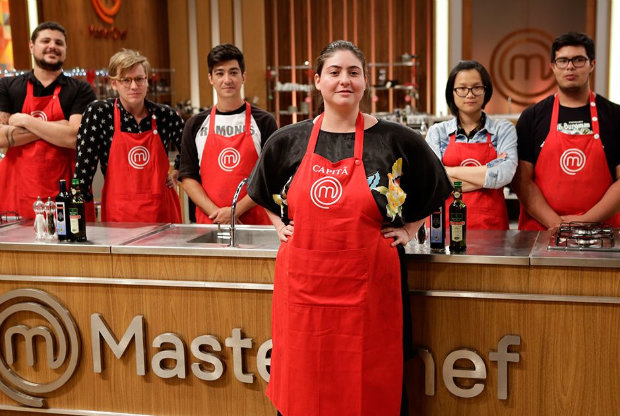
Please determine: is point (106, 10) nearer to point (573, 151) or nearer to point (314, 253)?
point (573, 151)

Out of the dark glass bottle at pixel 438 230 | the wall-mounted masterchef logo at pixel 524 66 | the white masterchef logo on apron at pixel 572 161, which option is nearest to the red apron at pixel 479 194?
the white masterchef logo on apron at pixel 572 161

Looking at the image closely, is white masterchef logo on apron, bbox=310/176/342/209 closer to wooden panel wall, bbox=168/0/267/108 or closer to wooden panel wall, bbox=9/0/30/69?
wooden panel wall, bbox=9/0/30/69

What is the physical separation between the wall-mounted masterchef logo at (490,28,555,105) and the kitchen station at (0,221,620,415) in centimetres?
931

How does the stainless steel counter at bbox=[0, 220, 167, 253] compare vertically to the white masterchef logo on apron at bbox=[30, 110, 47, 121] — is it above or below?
below

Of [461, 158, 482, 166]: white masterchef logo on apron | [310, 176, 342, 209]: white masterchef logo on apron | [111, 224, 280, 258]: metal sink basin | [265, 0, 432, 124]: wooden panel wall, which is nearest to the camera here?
[310, 176, 342, 209]: white masterchef logo on apron

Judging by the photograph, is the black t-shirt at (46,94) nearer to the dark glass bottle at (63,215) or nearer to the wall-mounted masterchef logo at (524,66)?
the dark glass bottle at (63,215)

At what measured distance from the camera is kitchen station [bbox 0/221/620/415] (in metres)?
2.55

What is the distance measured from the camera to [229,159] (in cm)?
357

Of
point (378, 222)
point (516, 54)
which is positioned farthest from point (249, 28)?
point (378, 222)

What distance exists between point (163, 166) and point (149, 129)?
21 centimetres

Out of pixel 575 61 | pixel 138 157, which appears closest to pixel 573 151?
pixel 575 61

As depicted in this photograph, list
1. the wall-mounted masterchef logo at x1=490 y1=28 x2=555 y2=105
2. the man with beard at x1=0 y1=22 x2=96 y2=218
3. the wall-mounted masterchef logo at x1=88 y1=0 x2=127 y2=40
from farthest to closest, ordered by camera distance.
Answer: the wall-mounted masterchef logo at x1=490 y1=28 x2=555 y2=105, the wall-mounted masterchef logo at x1=88 y1=0 x2=127 y2=40, the man with beard at x1=0 y1=22 x2=96 y2=218

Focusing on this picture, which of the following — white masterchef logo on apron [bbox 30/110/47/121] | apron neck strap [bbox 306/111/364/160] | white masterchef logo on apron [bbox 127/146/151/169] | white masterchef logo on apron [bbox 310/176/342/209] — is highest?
white masterchef logo on apron [bbox 30/110/47/121]

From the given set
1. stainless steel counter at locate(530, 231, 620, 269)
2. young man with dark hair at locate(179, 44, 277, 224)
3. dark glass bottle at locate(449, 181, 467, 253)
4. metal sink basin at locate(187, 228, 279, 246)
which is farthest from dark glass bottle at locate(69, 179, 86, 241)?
stainless steel counter at locate(530, 231, 620, 269)
